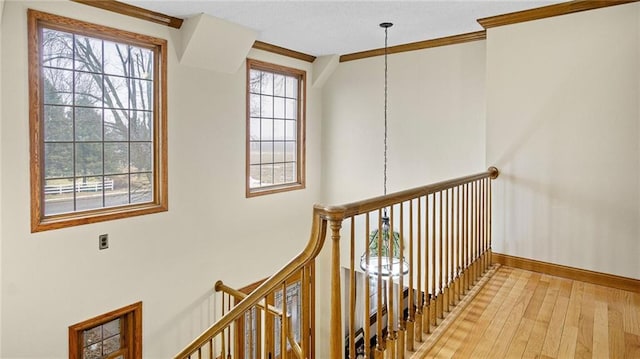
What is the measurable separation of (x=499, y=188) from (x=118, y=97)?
12.6ft

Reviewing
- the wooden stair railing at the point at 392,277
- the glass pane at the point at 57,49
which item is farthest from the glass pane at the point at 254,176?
the wooden stair railing at the point at 392,277

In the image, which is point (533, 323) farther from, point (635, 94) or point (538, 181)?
point (635, 94)

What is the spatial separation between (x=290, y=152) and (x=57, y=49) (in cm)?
311

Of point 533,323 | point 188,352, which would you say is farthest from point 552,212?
point 188,352

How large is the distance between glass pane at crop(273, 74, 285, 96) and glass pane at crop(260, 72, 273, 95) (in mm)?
75

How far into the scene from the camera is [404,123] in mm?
5211

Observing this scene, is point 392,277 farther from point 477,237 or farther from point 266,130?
point 266,130

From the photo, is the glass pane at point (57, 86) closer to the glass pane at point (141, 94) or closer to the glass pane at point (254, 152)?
the glass pane at point (141, 94)

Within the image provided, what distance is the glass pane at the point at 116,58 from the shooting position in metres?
3.74

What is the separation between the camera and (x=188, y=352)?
9.25ft

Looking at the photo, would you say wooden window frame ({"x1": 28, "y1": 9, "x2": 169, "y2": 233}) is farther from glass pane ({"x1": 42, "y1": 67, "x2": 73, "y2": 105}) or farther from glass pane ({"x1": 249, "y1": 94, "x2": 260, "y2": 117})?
glass pane ({"x1": 249, "y1": 94, "x2": 260, "y2": 117})

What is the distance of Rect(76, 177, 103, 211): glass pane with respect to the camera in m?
3.60

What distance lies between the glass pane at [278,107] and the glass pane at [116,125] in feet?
6.79

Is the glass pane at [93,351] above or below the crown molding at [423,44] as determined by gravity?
below
